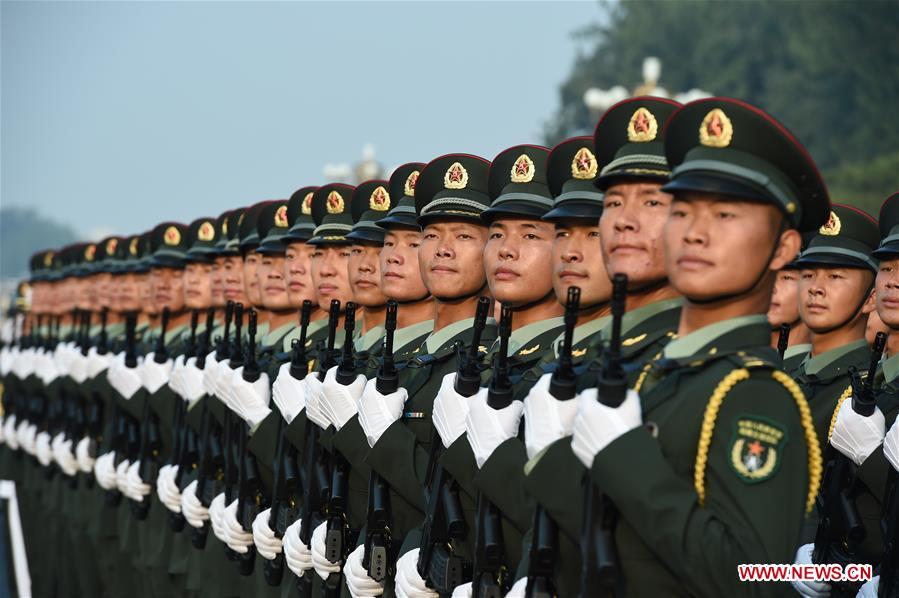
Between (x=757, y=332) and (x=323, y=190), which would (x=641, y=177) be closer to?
(x=757, y=332)

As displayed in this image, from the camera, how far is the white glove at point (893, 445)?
4758mm

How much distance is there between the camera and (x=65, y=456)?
41.8 feet

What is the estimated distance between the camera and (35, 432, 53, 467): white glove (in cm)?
1354

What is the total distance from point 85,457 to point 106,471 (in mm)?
1134

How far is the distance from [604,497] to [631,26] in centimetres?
6269

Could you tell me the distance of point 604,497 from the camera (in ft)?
12.0

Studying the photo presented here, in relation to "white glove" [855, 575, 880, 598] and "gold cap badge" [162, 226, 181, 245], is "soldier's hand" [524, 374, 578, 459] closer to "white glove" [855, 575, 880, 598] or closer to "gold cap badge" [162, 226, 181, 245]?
"white glove" [855, 575, 880, 598]

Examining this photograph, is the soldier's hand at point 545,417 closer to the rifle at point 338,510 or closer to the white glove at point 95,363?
the rifle at point 338,510

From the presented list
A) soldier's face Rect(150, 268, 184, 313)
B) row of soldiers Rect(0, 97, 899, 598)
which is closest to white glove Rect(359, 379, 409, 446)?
row of soldiers Rect(0, 97, 899, 598)

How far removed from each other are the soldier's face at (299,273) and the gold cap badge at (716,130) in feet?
14.4

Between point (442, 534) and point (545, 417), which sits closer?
point (545, 417)

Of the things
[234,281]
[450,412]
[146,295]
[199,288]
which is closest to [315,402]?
[450,412]

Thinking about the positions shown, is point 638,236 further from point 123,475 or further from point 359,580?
point 123,475

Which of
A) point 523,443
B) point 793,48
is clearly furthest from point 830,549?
point 793,48
